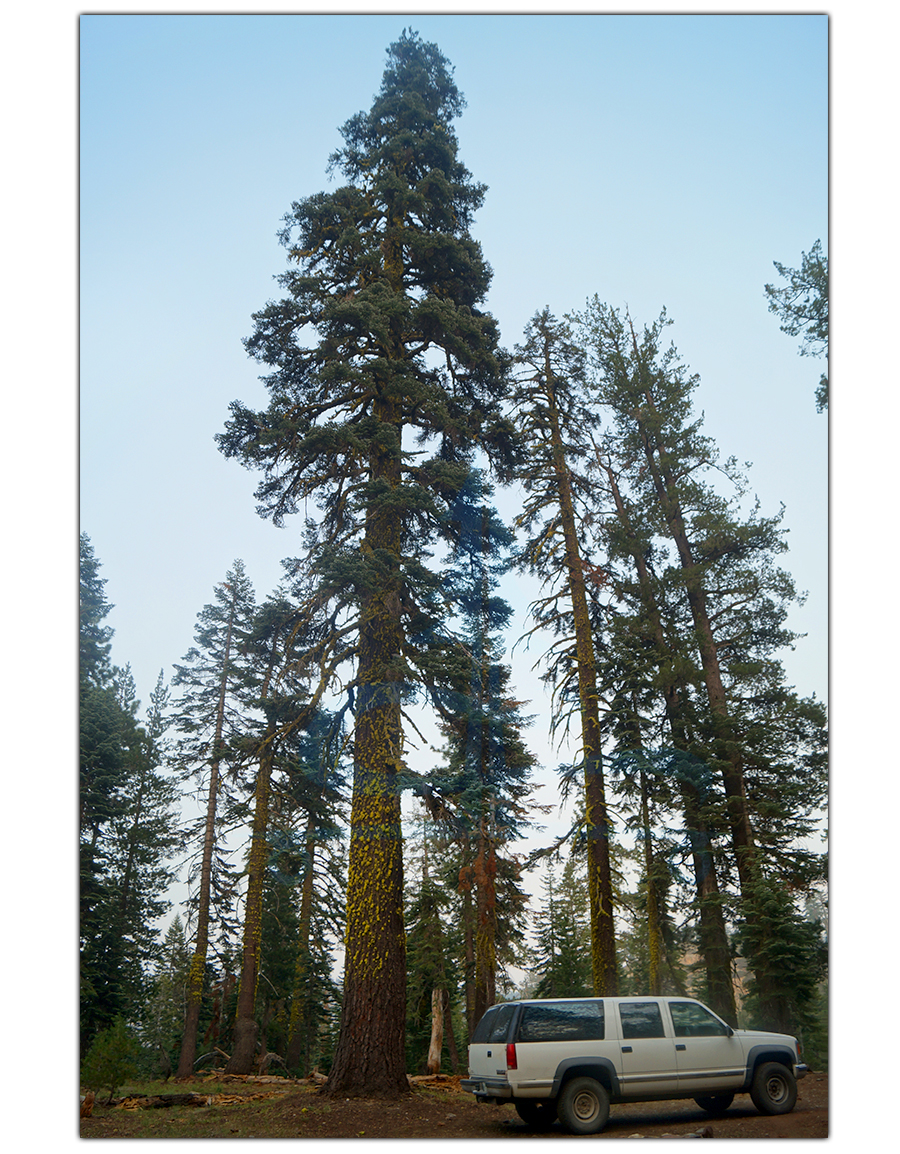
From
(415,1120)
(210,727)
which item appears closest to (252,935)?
(210,727)

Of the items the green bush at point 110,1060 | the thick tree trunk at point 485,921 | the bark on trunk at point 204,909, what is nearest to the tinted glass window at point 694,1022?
the thick tree trunk at point 485,921

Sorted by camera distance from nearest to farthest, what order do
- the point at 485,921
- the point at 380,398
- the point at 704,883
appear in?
the point at 704,883 < the point at 485,921 < the point at 380,398

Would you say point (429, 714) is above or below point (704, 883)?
above

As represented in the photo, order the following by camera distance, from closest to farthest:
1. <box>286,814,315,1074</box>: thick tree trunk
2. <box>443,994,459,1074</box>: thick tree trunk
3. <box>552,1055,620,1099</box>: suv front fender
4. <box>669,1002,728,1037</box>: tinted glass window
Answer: <box>552,1055,620,1099</box>: suv front fender, <box>669,1002,728,1037</box>: tinted glass window, <box>286,814,315,1074</box>: thick tree trunk, <box>443,994,459,1074</box>: thick tree trunk

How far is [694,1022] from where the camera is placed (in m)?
6.34

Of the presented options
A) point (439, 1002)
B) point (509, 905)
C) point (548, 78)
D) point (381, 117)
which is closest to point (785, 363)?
point (548, 78)

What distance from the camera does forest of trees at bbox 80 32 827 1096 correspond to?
7121 millimetres

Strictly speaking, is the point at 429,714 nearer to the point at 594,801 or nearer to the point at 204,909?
the point at 594,801

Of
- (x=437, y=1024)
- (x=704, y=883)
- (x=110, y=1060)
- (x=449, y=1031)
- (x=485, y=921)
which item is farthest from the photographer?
(x=437, y=1024)

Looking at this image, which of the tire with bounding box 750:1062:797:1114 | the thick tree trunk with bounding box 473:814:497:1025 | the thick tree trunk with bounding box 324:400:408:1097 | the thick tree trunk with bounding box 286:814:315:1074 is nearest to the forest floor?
A: the tire with bounding box 750:1062:797:1114

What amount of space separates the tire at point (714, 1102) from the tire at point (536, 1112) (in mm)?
1232

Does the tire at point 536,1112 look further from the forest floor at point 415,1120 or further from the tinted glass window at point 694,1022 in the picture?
the tinted glass window at point 694,1022

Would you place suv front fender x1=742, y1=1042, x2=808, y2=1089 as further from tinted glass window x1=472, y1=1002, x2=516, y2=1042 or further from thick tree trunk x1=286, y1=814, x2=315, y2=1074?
thick tree trunk x1=286, y1=814, x2=315, y2=1074

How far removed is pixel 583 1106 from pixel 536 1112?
1.25 ft
